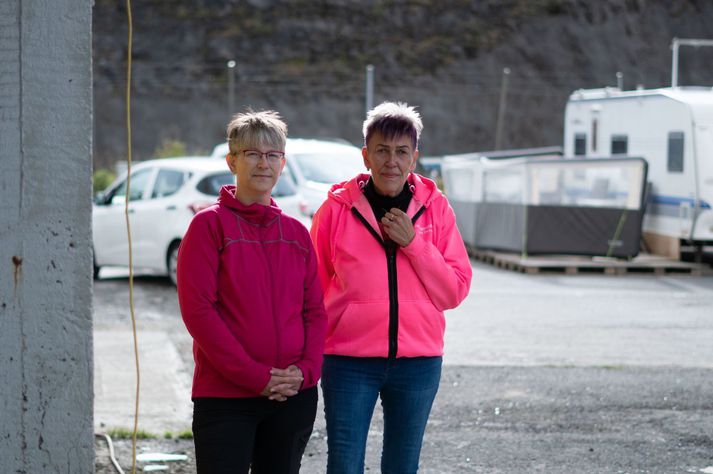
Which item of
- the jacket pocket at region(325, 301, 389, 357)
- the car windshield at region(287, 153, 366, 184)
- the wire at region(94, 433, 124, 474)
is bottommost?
the wire at region(94, 433, 124, 474)

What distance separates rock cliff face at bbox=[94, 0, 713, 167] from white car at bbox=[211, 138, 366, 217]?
35.8 m

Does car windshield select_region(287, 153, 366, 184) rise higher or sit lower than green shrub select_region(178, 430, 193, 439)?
higher

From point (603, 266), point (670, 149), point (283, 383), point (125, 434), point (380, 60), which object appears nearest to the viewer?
point (283, 383)

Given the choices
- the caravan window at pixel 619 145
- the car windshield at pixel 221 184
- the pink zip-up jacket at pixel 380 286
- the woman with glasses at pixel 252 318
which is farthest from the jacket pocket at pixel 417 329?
the caravan window at pixel 619 145

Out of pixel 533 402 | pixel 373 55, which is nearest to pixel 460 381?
pixel 533 402

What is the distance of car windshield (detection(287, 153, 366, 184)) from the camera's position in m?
15.3

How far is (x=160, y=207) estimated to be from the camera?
15039 mm

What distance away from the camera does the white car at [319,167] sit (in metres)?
15.0

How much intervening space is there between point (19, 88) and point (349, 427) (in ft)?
5.55

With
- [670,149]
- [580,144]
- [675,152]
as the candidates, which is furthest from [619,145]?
[675,152]

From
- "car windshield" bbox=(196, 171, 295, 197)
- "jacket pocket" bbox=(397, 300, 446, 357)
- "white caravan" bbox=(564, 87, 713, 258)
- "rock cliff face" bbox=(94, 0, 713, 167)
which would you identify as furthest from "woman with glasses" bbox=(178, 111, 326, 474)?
"rock cliff face" bbox=(94, 0, 713, 167)

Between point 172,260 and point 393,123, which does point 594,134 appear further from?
point 393,123

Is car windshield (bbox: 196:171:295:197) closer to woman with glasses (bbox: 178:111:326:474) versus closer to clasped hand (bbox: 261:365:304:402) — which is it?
woman with glasses (bbox: 178:111:326:474)

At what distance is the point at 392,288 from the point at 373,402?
414 millimetres
